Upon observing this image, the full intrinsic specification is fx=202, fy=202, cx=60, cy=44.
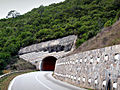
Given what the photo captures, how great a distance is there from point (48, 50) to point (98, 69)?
3660 cm

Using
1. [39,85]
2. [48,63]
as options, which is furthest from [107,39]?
[48,63]

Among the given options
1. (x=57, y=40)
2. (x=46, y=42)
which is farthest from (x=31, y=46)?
(x=57, y=40)

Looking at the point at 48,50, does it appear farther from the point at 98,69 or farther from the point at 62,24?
the point at 98,69

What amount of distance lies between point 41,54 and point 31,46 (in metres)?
7.13

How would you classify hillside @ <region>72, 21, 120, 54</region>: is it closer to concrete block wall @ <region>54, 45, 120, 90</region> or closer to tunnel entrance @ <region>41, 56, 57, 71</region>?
concrete block wall @ <region>54, 45, 120, 90</region>

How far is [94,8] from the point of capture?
221 ft

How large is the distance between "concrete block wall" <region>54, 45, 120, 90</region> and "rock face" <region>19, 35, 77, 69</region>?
26.7 meters

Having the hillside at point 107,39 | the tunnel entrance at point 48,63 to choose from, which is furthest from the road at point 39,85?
the tunnel entrance at point 48,63

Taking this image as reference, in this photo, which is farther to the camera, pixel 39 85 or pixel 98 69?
pixel 39 85

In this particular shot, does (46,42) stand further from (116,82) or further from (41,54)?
(116,82)

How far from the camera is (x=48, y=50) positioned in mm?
47031

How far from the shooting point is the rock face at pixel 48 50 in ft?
140

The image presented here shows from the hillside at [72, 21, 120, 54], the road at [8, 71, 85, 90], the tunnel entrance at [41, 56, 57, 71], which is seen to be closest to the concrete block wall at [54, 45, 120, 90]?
the road at [8, 71, 85, 90]

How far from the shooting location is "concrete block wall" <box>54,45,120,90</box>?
8945mm
